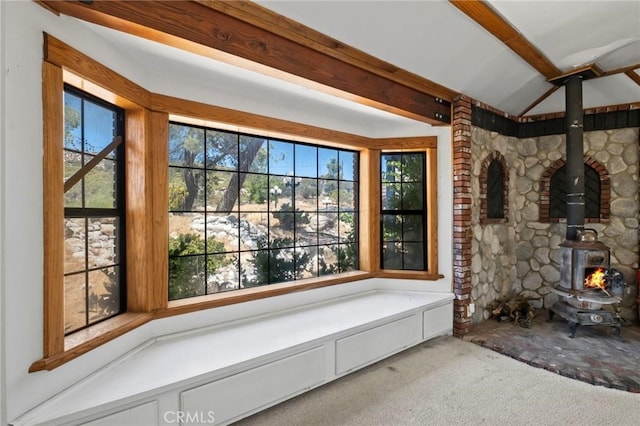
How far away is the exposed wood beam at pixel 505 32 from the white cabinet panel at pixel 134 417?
3326 mm

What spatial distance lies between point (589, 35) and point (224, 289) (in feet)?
13.2

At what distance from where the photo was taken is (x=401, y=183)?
4000mm

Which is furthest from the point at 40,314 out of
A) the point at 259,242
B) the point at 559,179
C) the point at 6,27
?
the point at 559,179

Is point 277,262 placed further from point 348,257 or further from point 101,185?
point 101,185

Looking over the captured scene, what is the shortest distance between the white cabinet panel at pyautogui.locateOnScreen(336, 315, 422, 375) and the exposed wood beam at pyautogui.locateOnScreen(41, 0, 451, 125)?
211 centimetres

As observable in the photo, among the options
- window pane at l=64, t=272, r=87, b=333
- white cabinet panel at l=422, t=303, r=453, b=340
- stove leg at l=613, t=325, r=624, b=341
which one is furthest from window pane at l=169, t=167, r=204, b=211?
stove leg at l=613, t=325, r=624, b=341

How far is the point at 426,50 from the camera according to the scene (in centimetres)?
282

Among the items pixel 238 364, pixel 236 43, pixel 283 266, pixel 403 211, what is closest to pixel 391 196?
pixel 403 211

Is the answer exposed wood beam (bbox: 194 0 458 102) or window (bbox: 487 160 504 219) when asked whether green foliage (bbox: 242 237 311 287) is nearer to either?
exposed wood beam (bbox: 194 0 458 102)

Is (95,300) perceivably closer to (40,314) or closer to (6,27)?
(40,314)

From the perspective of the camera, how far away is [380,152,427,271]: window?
3.97m

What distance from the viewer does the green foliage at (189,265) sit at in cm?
272

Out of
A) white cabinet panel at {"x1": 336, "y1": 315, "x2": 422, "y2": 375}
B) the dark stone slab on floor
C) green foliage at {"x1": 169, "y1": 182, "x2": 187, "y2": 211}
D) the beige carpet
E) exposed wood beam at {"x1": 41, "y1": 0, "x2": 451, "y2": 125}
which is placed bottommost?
the beige carpet

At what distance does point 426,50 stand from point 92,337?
329 cm
